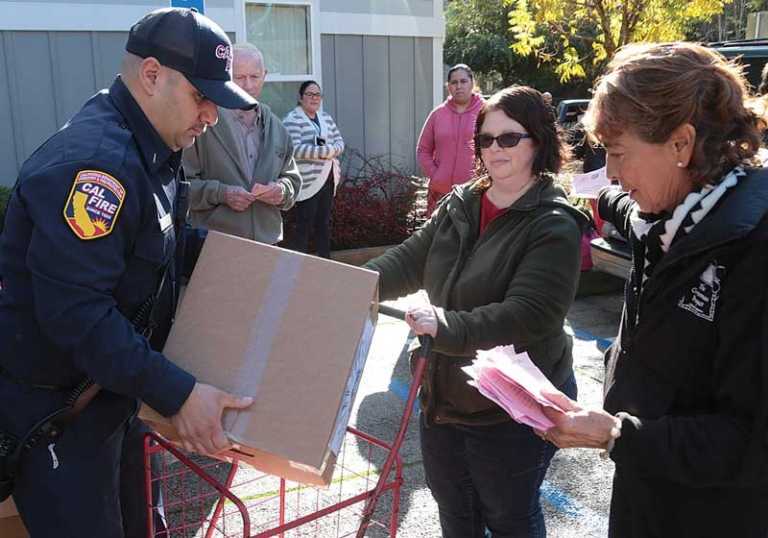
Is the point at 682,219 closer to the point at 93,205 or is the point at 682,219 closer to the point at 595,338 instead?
the point at 93,205

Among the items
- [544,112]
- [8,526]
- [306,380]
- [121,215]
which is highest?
[544,112]

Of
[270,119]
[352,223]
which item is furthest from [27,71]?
[270,119]

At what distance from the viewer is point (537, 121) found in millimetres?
2510

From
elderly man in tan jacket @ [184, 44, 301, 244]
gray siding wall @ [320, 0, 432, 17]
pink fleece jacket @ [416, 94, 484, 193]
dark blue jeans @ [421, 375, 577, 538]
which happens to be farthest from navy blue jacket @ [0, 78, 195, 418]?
gray siding wall @ [320, 0, 432, 17]

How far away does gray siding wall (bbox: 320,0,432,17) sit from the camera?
337 inches

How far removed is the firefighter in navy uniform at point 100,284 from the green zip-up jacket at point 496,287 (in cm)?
82

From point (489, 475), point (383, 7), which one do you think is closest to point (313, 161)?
point (383, 7)

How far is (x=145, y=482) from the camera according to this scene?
2.39 m

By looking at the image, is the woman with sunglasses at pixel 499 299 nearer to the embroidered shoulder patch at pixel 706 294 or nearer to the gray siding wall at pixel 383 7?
the embroidered shoulder patch at pixel 706 294

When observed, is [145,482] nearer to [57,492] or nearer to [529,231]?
[57,492]

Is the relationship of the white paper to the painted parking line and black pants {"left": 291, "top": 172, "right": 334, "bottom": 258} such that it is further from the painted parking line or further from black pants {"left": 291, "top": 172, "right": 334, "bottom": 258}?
black pants {"left": 291, "top": 172, "right": 334, "bottom": 258}

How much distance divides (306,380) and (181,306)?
0.40 meters

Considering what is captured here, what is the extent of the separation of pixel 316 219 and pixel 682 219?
5470mm

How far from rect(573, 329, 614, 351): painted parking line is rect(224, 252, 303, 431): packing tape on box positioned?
14.3ft
